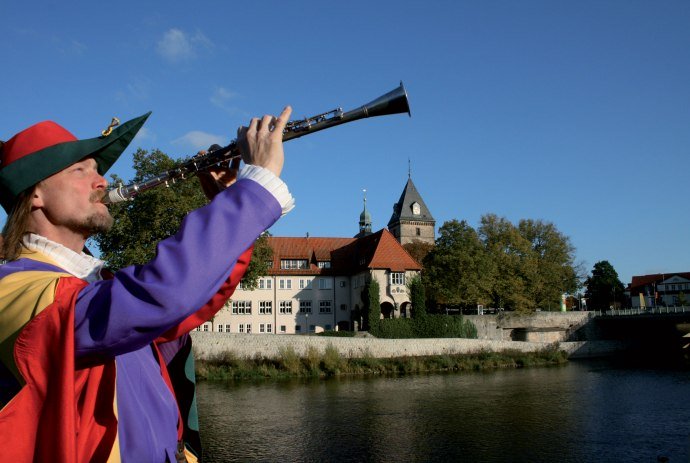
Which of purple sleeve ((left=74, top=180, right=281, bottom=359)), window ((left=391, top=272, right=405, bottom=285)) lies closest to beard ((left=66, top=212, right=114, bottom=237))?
purple sleeve ((left=74, top=180, right=281, bottom=359))

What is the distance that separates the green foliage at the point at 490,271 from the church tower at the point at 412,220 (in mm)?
25354

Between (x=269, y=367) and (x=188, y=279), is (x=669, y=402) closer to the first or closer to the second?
(x=269, y=367)

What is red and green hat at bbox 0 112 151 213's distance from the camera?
5.84ft

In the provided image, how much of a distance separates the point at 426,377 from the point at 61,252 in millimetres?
32044

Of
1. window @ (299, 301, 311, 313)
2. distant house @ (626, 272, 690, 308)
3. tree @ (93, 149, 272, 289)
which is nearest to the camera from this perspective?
tree @ (93, 149, 272, 289)

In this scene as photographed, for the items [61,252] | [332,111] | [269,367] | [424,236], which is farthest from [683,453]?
[424,236]

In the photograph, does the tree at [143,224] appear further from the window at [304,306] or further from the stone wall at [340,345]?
the window at [304,306]

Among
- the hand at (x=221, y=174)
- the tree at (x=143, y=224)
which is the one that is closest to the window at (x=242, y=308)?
the tree at (x=143, y=224)

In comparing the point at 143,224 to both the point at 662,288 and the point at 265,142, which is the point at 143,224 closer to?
the point at 265,142

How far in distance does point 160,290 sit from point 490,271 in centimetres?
5275

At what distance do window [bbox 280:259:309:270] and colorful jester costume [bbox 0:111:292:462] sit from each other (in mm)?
56138

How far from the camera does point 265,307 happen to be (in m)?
55.3

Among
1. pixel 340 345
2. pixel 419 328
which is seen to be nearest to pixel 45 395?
pixel 340 345

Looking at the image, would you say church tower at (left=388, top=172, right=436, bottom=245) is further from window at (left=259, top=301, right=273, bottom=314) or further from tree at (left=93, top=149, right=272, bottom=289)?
tree at (left=93, top=149, right=272, bottom=289)
